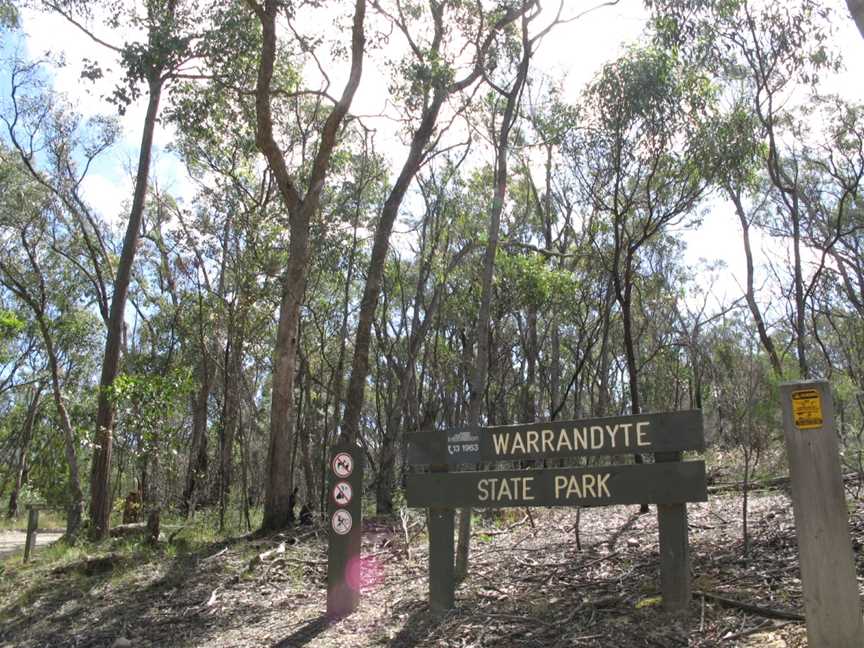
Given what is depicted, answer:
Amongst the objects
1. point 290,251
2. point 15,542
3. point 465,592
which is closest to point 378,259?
point 290,251

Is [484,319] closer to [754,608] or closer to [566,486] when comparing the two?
[566,486]

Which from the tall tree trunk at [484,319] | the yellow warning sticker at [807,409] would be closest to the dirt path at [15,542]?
the tall tree trunk at [484,319]

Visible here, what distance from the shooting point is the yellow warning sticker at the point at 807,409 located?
3.92 meters

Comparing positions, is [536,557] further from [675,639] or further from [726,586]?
[675,639]

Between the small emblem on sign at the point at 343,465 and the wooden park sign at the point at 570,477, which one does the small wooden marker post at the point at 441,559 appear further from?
the small emblem on sign at the point at 343,465

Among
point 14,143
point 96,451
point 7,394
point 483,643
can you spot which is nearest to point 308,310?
point 14,143

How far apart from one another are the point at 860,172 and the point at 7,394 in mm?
39936

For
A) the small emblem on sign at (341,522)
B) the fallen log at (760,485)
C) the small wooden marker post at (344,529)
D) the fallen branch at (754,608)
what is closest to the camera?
the fallen branch at (754,608)

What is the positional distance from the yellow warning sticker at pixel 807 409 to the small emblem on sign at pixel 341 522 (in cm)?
434

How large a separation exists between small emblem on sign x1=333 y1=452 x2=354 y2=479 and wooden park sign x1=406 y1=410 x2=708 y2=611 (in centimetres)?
80

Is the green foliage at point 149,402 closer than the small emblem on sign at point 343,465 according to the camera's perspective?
No

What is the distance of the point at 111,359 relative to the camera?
566 inches

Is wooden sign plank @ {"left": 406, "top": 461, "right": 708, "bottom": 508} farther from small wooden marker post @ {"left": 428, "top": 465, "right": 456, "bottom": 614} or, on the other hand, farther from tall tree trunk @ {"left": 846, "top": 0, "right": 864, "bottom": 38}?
tall tree trunk @ {"left": 846, "top": 0, "right": 864, "bottom": 38}

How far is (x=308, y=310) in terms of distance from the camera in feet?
82.4
